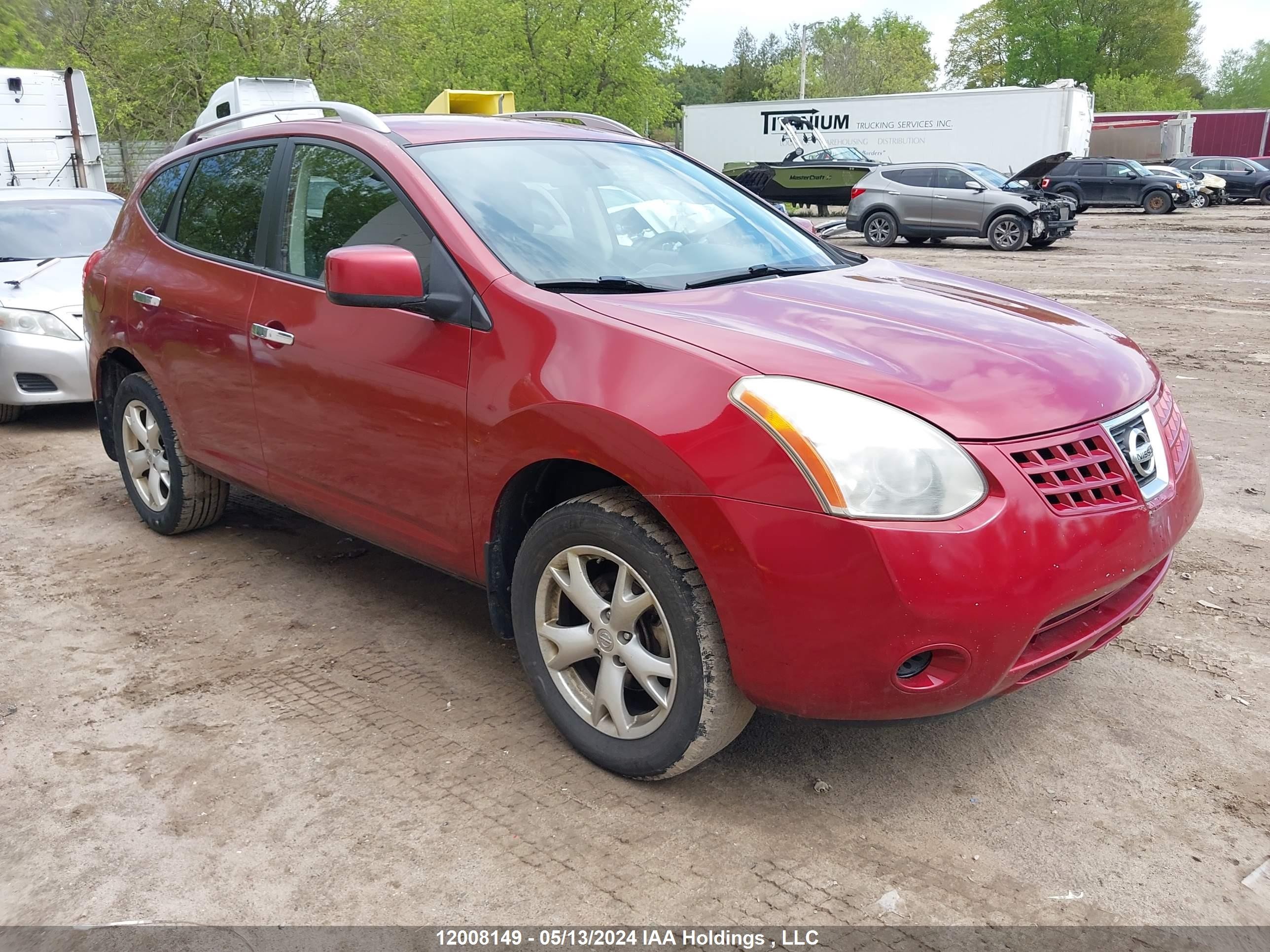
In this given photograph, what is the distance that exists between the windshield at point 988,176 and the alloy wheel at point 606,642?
19.6m

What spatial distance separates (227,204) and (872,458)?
3.05 meters

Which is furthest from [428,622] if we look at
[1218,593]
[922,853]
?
[1218,593]

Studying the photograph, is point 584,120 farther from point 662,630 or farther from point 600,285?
point 662,630

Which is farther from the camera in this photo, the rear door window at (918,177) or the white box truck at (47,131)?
the rear door window at (918,177)

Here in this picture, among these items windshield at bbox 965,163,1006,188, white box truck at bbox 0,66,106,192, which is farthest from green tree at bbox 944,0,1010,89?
white box truck at bbox 0,66,106,192

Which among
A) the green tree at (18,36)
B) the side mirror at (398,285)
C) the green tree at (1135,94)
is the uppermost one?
the green tree at (1135,94)

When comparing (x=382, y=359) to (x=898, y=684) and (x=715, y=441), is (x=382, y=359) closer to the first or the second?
(x=715, y=441)

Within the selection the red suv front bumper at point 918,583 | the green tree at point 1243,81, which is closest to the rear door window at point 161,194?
the red suv front bumper at point 918,583

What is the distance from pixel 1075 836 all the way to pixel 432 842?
5.19ft

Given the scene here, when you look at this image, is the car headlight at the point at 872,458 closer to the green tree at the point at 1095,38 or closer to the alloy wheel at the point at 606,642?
the alloy wheel at the point at 606,642

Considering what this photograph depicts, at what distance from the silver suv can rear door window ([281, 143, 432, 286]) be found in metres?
17.3

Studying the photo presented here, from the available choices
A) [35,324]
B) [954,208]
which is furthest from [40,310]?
[954,208]

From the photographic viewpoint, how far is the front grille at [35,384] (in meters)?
7.31

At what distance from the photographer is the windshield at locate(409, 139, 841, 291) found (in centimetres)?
328
